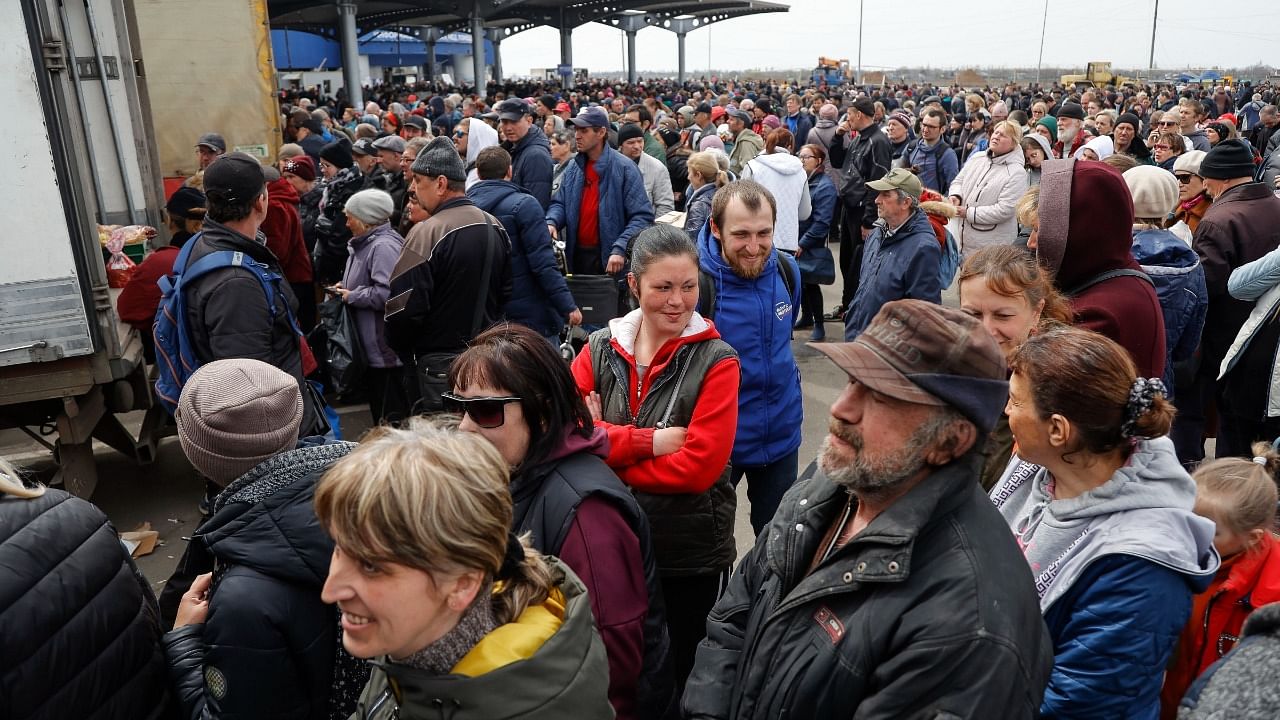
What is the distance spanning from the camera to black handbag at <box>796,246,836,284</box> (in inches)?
314

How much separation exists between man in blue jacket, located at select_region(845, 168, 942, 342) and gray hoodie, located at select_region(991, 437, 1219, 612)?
9.13 ft

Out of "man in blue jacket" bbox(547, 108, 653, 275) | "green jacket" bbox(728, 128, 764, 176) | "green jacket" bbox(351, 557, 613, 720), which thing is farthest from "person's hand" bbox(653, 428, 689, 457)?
"green jacket" bbox(728, 128, 764, 176)

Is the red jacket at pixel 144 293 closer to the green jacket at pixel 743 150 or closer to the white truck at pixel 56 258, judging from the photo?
the white truck at pixel 56 258

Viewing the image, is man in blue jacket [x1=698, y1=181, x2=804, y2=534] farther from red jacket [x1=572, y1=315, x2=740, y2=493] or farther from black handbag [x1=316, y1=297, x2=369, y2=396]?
black handbag [x1=316, y1=297, x2=369, y2=396]

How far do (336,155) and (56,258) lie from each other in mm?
4506

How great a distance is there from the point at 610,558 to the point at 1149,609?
1224 millimetres

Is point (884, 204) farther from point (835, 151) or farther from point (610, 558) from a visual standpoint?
point (835, 151)

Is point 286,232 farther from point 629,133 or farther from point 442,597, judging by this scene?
point 442,597

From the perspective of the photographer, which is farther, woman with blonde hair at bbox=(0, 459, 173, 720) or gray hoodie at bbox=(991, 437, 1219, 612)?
gray hoodie at bbox=(991, 437, 1219, 612)

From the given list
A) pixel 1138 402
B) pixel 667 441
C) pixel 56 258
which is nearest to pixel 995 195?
pixel 667 441

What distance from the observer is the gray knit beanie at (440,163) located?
480cm

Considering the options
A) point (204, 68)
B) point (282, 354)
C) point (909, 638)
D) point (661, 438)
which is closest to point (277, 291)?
point (282, 354)

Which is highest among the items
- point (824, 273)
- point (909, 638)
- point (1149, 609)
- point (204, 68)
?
point (204, 68)

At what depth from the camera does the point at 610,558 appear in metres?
2.25
